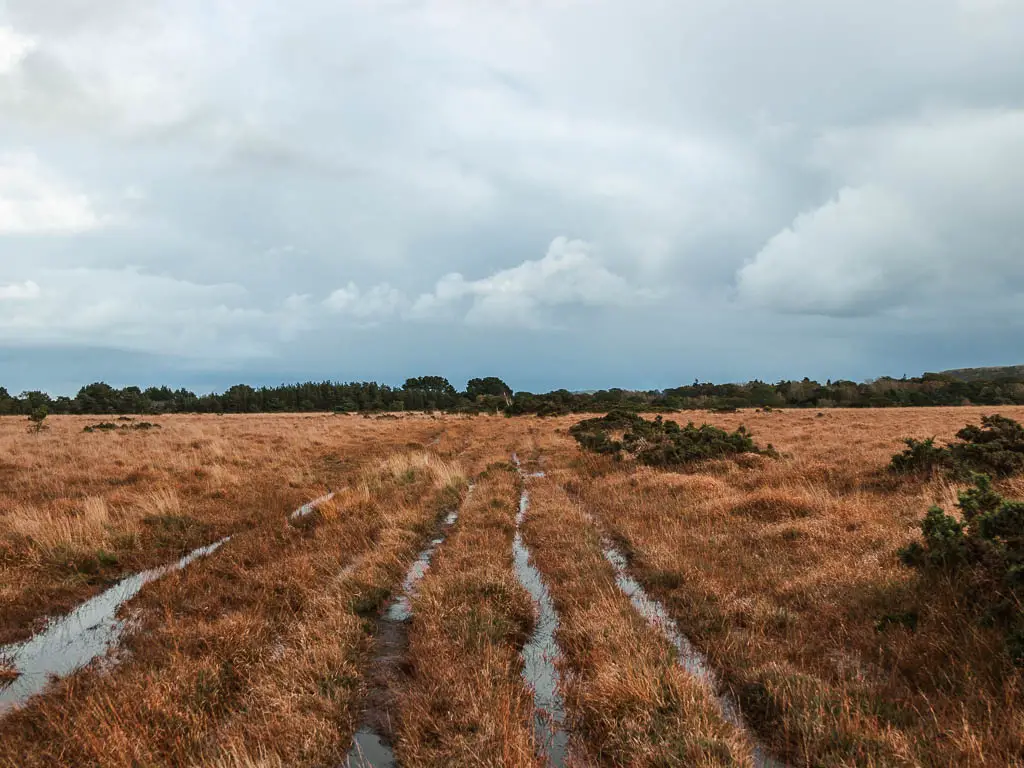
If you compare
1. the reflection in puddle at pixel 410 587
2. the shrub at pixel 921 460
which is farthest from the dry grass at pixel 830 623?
the reflection in puddle at pixel 410 587

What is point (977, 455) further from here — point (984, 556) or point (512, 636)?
point (512, 636)

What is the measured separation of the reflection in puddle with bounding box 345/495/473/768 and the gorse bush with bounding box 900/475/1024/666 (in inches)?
219

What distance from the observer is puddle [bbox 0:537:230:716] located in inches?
211

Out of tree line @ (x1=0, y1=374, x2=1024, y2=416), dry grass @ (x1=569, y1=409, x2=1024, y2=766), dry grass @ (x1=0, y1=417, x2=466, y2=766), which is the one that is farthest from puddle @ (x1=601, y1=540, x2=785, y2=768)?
tree line @ (x1=0, y1=374, x2=1024, y2=416)

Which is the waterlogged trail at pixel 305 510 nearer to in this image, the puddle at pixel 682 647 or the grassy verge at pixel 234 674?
the grassy verge at pixel 234 674

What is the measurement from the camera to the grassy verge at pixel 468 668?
4.13 meters

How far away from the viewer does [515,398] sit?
76.0 m

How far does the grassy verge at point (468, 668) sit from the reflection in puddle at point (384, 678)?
0.51ft

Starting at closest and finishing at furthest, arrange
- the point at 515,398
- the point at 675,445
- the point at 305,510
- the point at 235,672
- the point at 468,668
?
the point at 468,668
the point at 235,672
the point at 305,510
the point at 675,445
the point at 515,398

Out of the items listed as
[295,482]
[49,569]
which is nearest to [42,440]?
[295,482]

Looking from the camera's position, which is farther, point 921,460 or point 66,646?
point 921,460

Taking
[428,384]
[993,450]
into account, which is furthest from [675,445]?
[428,384]

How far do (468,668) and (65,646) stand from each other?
499 centimetres

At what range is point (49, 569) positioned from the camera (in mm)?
8484
